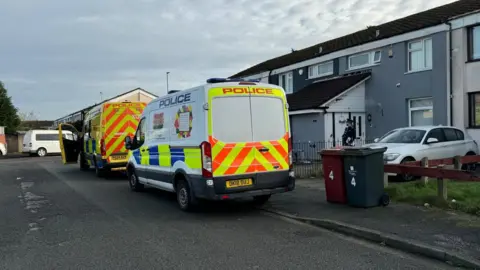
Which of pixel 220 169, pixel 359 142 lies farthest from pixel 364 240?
pixel 359 142

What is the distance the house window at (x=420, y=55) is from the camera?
17.8 m

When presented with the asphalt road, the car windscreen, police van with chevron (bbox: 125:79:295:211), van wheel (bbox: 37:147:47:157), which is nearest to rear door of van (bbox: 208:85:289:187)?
police van with chevron (bbox: 125:79:295:211)

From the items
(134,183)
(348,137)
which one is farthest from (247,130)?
(348,137)

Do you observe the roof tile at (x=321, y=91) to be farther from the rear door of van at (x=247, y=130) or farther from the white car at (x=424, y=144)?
the rear door of van at (x=247, y=130)

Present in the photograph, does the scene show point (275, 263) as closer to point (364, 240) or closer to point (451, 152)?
point (364, 240)

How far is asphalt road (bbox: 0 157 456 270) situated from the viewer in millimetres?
5645

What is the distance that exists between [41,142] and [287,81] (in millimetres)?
20251

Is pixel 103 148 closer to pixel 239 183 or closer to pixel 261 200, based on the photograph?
pixel 261 200

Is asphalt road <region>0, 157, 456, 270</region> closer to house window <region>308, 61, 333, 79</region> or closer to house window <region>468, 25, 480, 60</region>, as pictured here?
house window <region>468, 25, 480, 60</region>

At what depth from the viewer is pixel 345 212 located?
8414mm

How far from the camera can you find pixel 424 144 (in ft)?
42.0

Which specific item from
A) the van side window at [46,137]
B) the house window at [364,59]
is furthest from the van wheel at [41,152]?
the house window at [364,59]

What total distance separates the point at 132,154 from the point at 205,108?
190 inches

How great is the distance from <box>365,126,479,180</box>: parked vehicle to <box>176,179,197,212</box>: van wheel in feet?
18.6
